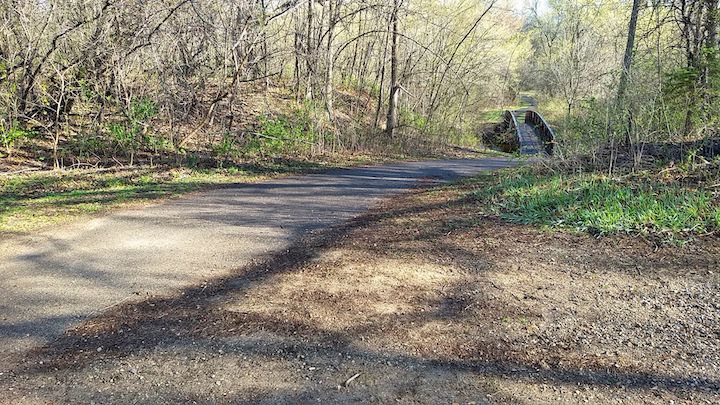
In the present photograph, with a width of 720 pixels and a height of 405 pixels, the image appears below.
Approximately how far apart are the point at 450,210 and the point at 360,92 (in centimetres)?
1449

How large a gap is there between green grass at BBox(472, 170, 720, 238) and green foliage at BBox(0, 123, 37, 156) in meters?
8.27

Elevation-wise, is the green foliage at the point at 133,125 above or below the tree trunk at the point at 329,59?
below

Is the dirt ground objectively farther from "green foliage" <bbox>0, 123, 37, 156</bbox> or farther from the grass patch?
"green foliage" <bbox>0, 123, 37, 156</bbox>

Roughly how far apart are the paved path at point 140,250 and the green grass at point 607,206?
2.33 m

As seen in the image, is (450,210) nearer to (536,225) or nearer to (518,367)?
(536,225)

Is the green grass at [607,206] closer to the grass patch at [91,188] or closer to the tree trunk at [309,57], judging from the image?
the grass patch at [91,188]

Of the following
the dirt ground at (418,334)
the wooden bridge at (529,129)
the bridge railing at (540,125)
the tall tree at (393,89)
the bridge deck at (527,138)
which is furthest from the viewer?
the bridge railing at (540,125)

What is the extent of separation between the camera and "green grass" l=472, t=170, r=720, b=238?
502 centimetres

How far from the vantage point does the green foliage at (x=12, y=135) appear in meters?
8.79

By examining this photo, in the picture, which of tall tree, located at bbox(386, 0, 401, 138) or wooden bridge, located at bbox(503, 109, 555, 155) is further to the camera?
wooden bridge, located at bbox(503, 109, 555, 155)

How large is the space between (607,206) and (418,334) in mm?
3480

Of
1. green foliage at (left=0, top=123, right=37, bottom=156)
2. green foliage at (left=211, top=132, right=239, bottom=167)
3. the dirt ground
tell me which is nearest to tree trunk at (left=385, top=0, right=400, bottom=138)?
green foliage at (left=211, top=132, right=239, bottom=167)

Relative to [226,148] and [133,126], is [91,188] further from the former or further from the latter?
[226,148]

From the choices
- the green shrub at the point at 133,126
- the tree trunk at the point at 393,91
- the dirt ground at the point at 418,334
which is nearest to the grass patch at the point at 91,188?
the green shrub at the point at 133,126
